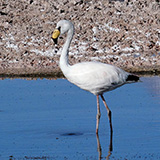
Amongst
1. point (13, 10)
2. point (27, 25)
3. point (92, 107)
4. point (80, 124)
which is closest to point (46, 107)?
point (92, 107)

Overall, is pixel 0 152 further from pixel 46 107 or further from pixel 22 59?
pixel 22 59

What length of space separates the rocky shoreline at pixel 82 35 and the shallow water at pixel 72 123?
13.3ft

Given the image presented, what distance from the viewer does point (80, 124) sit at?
39.0 feet

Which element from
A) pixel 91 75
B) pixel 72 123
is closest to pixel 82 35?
pixel 72 123

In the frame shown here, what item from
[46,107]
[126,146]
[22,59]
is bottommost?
[22,59]

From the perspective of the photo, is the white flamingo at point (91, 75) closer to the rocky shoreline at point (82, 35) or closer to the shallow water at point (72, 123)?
the shallow water at point (72, 123)

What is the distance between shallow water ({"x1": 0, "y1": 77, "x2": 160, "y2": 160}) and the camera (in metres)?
9.67

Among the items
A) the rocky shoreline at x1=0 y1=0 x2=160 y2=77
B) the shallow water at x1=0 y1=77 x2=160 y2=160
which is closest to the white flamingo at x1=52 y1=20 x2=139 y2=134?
the shallow water at x1=0 y1=77 x2=160 y2=160

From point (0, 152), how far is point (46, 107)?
13.7ft

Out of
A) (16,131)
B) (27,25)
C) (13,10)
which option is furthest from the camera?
(13,10)

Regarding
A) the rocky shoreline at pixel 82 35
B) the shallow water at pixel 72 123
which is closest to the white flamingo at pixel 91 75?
the shallow water at pixel 72 123

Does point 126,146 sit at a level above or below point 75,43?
above

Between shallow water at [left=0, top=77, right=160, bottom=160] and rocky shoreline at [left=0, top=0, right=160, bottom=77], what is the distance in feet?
13.3

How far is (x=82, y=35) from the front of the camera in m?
24.9
